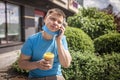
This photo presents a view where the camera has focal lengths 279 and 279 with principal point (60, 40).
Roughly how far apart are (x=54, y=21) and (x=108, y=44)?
257 inches

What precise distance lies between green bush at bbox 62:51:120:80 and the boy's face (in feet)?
10.1

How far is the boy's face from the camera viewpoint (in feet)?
9.89

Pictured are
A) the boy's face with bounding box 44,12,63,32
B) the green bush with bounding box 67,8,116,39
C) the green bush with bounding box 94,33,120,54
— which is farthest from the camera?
the green bush with bounding box 67,8,116,39

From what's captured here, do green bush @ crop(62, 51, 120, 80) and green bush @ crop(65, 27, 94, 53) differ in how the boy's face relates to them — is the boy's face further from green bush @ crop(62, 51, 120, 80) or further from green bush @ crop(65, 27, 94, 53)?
green bush @ crop(65, 27, 94, 53)

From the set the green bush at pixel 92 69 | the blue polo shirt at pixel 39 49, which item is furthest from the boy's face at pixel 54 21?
the green bush at pixel 92 69

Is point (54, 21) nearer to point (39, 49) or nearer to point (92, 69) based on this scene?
point (39, 49)

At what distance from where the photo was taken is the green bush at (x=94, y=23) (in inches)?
481

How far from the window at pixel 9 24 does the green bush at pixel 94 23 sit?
134 inches

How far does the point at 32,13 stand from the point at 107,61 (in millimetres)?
12643

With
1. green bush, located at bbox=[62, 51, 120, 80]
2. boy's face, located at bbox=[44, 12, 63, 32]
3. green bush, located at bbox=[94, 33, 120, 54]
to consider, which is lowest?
green bush, located at bbox=[62, 51, 120, 80]

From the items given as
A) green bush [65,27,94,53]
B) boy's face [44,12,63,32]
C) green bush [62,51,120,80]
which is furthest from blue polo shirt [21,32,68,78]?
green bush [65,27,94,53]

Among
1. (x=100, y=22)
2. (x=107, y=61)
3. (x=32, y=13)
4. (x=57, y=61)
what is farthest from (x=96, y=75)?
(x=32, y=13)

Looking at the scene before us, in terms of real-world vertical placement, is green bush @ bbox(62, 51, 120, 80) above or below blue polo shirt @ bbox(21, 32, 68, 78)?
below

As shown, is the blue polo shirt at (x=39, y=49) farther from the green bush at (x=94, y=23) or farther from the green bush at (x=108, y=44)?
the green bush at (x=94, y=23)
